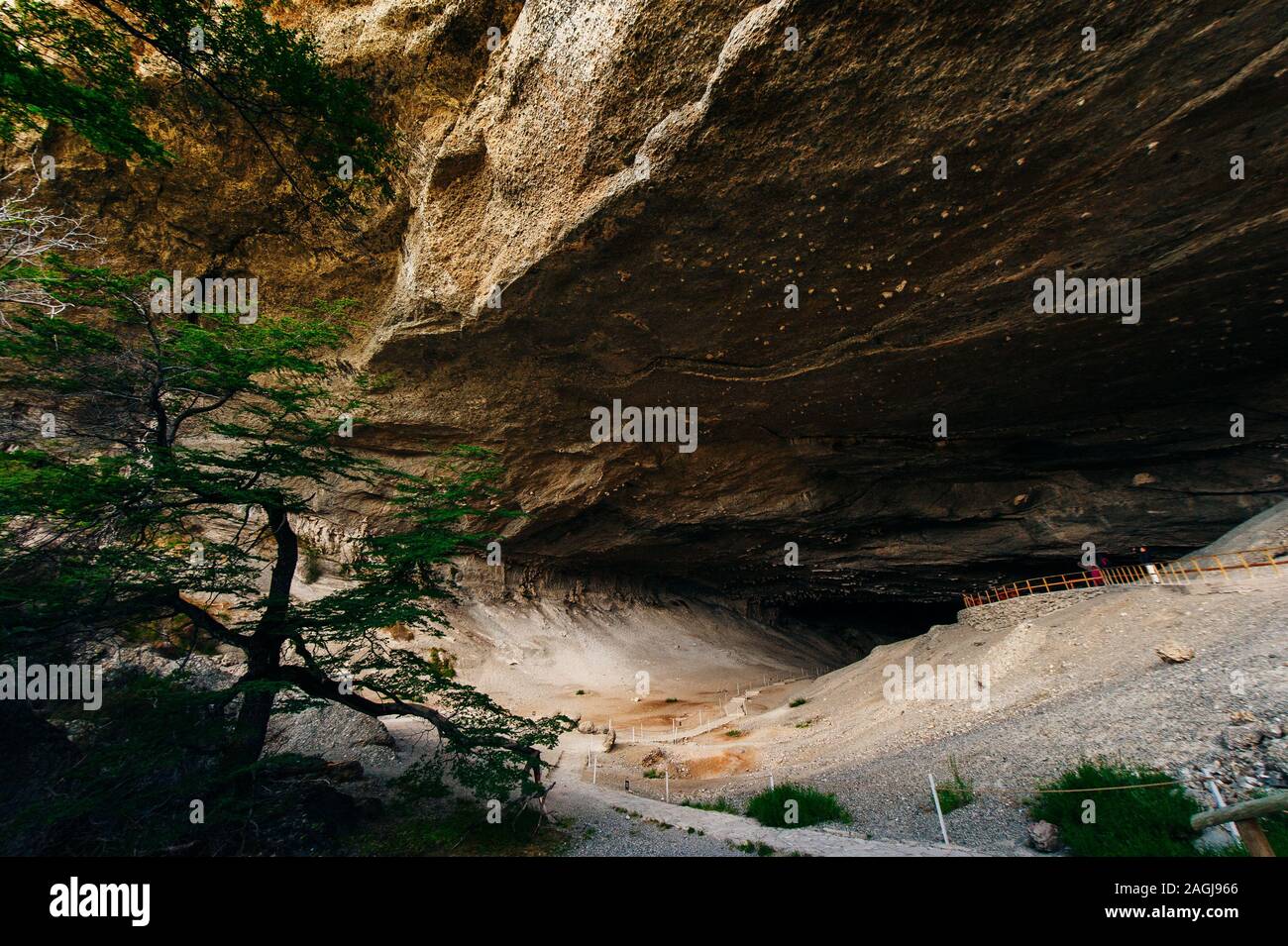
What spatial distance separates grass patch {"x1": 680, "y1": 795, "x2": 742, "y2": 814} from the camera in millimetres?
9289

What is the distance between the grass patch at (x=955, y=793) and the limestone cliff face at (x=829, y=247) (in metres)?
8.45

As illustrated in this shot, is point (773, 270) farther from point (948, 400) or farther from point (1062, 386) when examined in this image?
point (1062, 386)

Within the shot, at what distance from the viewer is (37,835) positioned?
5398mm

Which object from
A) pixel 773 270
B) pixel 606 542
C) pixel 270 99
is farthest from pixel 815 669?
pixel 270 99

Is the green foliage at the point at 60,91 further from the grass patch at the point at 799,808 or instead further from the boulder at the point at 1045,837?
the boulder at the point at 1045,837

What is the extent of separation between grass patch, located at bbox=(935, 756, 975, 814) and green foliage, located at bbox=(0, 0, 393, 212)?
1229 centimetres

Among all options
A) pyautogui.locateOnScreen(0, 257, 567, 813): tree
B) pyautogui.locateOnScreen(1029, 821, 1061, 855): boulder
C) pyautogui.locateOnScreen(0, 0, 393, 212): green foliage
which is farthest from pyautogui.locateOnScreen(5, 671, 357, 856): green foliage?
pyautogui.locateOnScreen(1029, 821, 1061, 855): boulder

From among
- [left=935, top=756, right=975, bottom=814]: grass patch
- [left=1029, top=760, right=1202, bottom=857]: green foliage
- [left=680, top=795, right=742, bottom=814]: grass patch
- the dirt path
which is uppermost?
[left=1029, top=760, right=1202, bottom=857]: green foliage

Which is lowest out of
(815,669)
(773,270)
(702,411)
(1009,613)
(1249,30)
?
(815,669)

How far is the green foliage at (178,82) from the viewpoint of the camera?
4551 millimetres

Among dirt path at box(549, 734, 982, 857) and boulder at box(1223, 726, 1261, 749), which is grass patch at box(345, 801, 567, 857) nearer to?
dirt path at box(549, 734, 982, 857)

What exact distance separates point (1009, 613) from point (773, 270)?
1196cm

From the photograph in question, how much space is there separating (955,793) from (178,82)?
18.9 m
